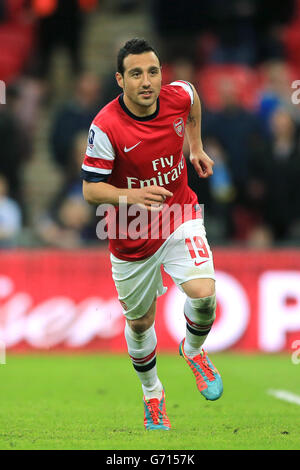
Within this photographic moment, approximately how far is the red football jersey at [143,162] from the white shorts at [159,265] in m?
0.06

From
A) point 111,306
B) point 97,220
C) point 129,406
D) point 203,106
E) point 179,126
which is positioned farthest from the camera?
point 203,106

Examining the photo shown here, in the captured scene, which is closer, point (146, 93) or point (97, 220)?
point (146, 93)

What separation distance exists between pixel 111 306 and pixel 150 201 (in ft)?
20.7

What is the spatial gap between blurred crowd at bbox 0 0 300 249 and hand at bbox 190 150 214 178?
4795 millimetres

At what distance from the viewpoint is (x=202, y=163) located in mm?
7785

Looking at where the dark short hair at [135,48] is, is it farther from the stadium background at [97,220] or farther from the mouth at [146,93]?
the stadium background at [97,220]

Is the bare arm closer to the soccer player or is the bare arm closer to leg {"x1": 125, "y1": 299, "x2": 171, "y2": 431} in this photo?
the soccer player

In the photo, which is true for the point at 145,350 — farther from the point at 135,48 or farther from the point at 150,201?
the point at 135,48

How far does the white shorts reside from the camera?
24.2 feet

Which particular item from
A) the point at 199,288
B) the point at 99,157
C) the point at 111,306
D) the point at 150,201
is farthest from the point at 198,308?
the point at 111,306

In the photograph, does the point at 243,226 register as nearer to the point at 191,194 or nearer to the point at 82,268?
the point at 82,268

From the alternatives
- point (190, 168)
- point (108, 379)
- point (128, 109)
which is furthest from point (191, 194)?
point (190, 168)

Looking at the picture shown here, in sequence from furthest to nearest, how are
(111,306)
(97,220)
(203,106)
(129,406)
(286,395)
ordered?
(203,106) < (97,220) < (111,306) < (286,395) < (129,406)

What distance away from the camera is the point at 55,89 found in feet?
53.2
